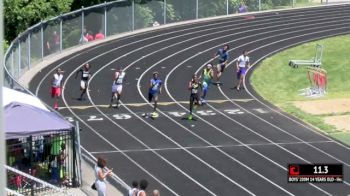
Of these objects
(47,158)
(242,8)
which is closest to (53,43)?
(242,8)

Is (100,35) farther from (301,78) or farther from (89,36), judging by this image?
(301,78)

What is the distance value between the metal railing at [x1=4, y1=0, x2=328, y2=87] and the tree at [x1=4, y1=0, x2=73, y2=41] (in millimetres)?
2120

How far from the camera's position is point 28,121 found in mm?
19594

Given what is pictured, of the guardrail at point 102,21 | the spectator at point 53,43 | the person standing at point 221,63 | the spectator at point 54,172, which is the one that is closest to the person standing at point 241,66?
the person standing at point 221,63

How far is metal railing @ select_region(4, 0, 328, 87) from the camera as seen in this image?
1625 inches

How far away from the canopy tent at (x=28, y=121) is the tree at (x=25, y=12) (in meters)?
29.2

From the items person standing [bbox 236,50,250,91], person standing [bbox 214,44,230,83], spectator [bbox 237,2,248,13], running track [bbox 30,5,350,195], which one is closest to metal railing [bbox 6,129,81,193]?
running track [bbox 30,5,350,195]

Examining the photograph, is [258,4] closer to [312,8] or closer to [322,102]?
[312,8]

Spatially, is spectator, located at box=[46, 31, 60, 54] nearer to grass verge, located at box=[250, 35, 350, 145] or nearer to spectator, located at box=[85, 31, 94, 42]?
spectator, located at box=[85, 31, 94, 42]

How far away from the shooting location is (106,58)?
44625 millimetres

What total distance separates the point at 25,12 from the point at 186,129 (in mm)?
20213

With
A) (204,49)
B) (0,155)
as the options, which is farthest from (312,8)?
(0,155)

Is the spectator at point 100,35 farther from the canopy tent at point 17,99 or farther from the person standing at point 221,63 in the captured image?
the canopy tent at point 17,99

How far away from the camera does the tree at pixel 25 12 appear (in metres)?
48.6
